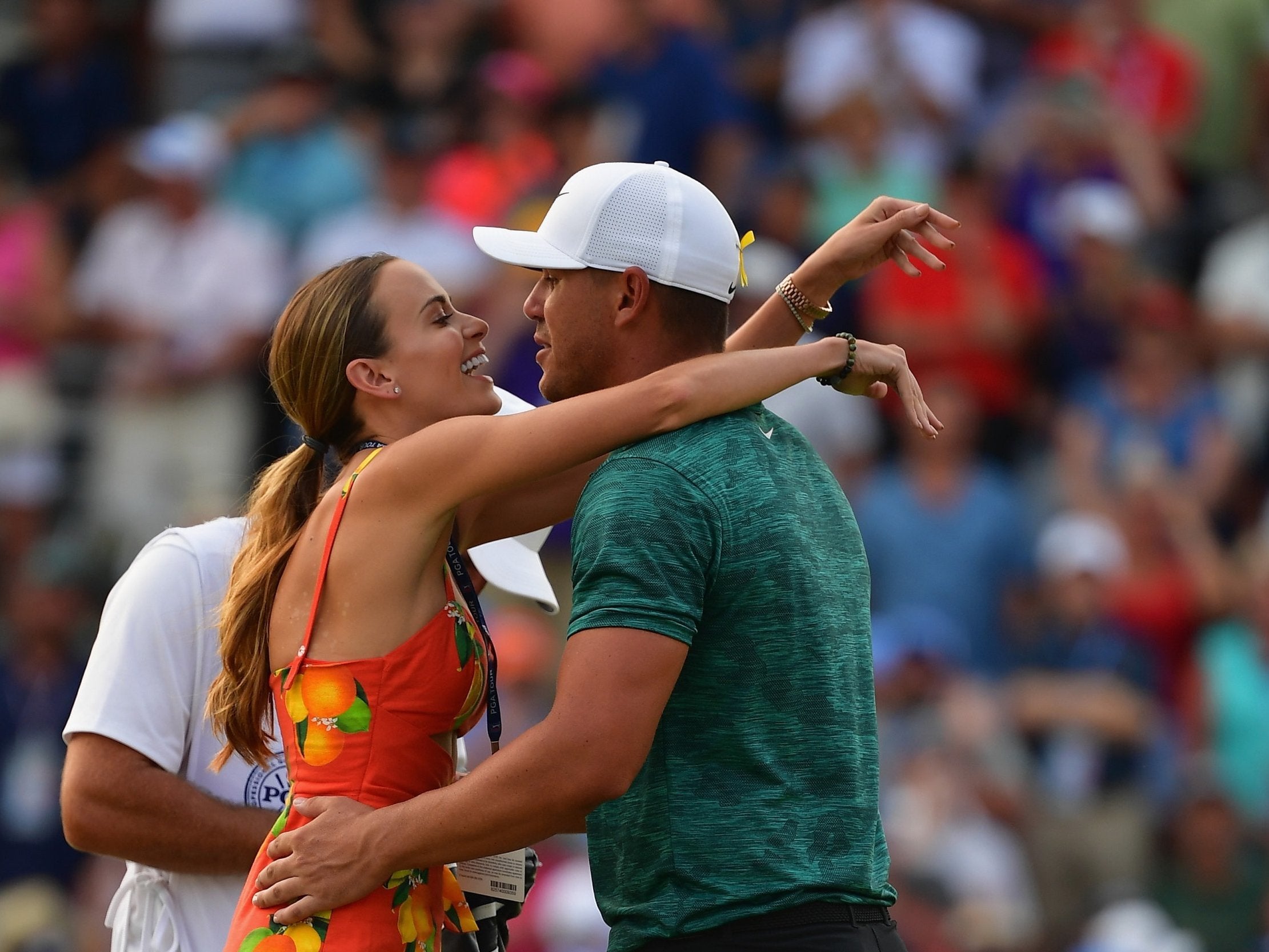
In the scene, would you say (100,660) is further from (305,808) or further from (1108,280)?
(1108,280)

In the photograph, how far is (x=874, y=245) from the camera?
373 centimetres

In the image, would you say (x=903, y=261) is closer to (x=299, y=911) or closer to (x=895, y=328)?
(x=299, y=911)

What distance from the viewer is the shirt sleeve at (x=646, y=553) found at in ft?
9.89

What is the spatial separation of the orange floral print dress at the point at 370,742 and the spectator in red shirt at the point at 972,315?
19.7ft

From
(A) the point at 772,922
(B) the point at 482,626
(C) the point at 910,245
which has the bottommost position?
(A) the point at 772,922

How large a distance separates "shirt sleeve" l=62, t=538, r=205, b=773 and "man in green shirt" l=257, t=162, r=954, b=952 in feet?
2.20

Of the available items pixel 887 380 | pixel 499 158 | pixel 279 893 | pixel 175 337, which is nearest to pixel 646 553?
pixel 887 380

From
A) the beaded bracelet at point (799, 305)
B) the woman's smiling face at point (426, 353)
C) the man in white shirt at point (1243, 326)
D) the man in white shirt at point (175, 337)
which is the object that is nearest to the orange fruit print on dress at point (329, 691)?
the woman's smiling face at point (426, 353)

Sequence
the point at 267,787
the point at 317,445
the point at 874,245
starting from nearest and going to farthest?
the point at 317,445, the point at 874,245, the point at 267,787

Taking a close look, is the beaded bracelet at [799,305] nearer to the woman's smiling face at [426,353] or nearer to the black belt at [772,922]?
the woman's smiling face at [426,353]

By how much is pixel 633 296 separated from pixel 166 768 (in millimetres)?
1330

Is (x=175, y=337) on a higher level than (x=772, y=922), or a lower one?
higher

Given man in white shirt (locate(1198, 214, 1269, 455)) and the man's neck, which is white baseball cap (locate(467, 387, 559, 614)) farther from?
man in white shirt (locate(1198, 214, 1269, 455))

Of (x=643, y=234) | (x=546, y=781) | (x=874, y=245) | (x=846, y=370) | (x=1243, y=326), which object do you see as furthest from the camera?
(x=1243, y=326)
